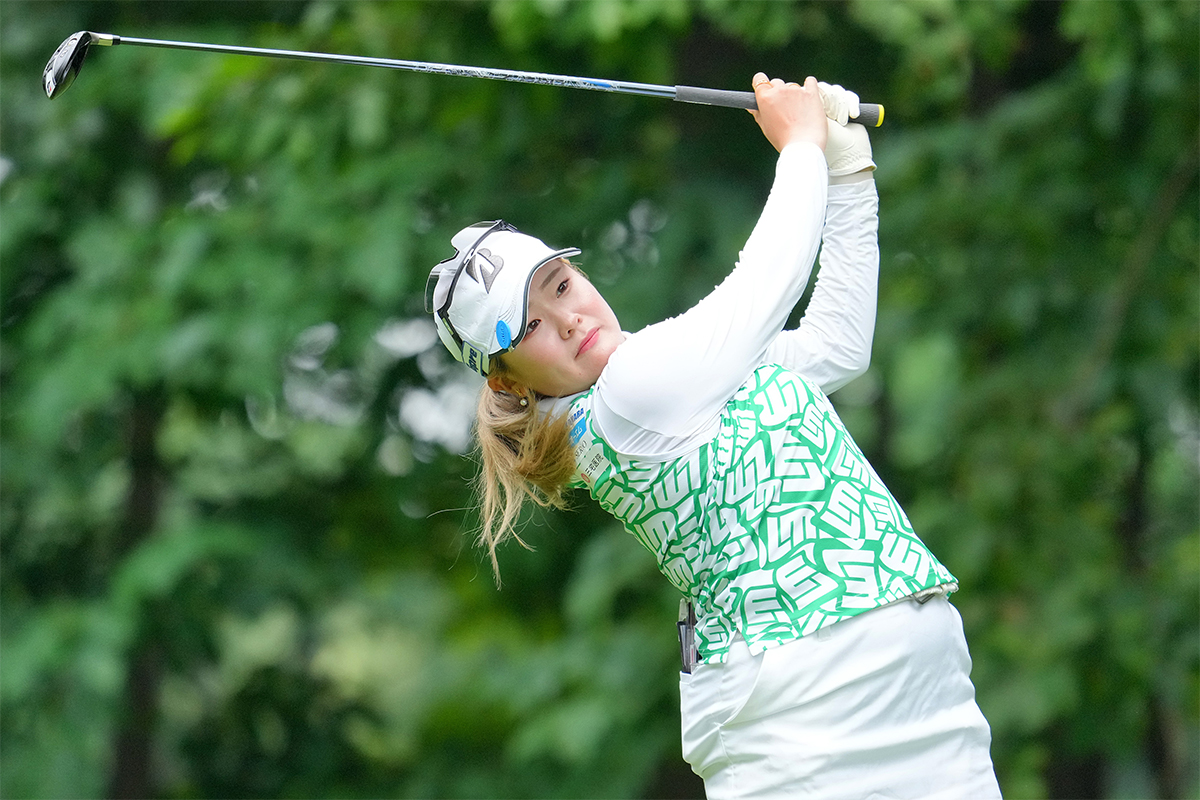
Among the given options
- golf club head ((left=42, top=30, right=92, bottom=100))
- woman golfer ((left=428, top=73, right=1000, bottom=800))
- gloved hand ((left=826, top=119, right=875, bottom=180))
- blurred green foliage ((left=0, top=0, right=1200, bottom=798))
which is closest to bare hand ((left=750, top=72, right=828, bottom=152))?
woman golfer ((left=428, top=73, right=1000, bottom=800))

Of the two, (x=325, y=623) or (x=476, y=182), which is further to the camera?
(x=325, y=623)

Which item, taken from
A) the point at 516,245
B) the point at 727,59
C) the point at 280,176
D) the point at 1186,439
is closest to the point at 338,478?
the point at 280,176

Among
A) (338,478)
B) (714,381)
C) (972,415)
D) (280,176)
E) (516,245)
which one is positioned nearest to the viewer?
(714,381)

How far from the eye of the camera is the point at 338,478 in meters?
5.60

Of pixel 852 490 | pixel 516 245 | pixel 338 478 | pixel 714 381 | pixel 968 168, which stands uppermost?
pixel 516 245

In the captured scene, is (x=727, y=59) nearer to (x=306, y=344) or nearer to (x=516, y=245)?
(x=306, y=344)

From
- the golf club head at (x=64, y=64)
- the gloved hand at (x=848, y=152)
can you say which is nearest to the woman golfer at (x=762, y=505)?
the gloved hand at (x=848, y=152)

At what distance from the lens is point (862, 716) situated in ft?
5.46

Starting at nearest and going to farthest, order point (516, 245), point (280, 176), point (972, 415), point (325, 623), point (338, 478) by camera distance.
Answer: point (516, 245)
point (972, 415)
point (280, 176)
point (338, 478)
point (325, 623)

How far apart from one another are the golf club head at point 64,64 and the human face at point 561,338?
2.95 ft

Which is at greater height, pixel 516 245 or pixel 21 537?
pixel 516 245

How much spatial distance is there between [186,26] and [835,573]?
168 inches

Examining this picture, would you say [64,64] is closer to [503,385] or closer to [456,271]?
[456,271]

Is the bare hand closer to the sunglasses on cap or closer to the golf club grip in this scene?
the golf club grip
